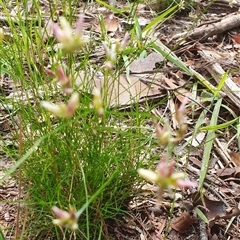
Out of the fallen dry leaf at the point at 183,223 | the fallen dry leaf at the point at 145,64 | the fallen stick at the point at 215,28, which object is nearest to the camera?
the fallen dry leaf at the point at 183,223

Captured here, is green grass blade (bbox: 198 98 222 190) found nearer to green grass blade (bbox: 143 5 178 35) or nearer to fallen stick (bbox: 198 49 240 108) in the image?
fallen stick (bbox: 198 49 240 108)

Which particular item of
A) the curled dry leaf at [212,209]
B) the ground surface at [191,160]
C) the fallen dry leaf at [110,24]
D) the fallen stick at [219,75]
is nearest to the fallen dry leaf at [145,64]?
the ground surface at [191,160]

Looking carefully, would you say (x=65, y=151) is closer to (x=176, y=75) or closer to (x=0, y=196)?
(x=0, y=196)

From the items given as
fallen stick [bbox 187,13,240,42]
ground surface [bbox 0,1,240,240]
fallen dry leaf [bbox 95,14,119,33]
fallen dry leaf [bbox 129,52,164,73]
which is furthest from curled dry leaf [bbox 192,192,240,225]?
fallen dry leaf [bbox 95,14,119,33]

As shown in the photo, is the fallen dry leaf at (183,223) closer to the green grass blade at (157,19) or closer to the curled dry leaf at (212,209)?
the curled dry leaf at (212,209)

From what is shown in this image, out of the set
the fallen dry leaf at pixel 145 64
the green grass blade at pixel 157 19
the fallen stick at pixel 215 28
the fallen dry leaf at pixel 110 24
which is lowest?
the fallen dry leaf at pixel 145 64

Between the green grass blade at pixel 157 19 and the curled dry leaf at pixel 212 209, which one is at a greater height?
the green grass blade at pixel 157 19

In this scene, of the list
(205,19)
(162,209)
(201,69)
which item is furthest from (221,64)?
(162,209)

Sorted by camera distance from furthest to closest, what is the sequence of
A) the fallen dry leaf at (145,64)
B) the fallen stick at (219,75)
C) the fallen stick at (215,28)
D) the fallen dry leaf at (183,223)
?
1. the fallen stick at (215,28)
2. the fallen dry leaf at (145,64)
3. the fallen stick at (219,75)
4. the fallen dry leaf at (183,223)
